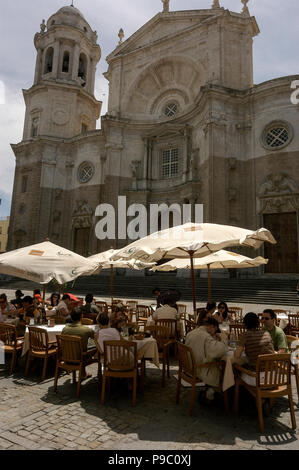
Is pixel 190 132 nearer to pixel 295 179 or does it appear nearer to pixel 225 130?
pixel 225 130

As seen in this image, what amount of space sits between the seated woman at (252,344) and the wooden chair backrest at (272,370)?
0.21 meters

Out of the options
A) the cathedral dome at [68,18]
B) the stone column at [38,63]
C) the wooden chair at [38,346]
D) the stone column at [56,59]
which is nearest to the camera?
the wooden chair at [38,346]

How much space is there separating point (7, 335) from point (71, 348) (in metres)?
1.98

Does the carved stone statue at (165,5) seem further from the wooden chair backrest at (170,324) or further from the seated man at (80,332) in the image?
the seated man at (80,332)

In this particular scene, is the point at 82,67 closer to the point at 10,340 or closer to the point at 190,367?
the point at 10,340

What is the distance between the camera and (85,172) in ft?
102

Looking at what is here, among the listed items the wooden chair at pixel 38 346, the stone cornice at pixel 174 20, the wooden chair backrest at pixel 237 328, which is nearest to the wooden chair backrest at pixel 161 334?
the wooden chair backrest at pixel 237 328

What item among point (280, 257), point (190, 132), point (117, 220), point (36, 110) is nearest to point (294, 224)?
point (280, 257)

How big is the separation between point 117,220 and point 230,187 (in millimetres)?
10344

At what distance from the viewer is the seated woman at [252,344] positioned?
14.9 ft

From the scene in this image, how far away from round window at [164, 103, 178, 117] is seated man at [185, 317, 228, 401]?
2760 centimetres

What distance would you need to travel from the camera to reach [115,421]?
14.1 feet

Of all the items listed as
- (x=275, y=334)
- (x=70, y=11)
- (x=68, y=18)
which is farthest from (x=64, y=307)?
(x=70, y=11)

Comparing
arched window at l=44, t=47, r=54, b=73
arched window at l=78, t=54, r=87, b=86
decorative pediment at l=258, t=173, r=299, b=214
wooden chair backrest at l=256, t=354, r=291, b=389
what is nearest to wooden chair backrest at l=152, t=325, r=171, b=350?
wooden chair backrest at l=256, t=354, r=291, b=389
